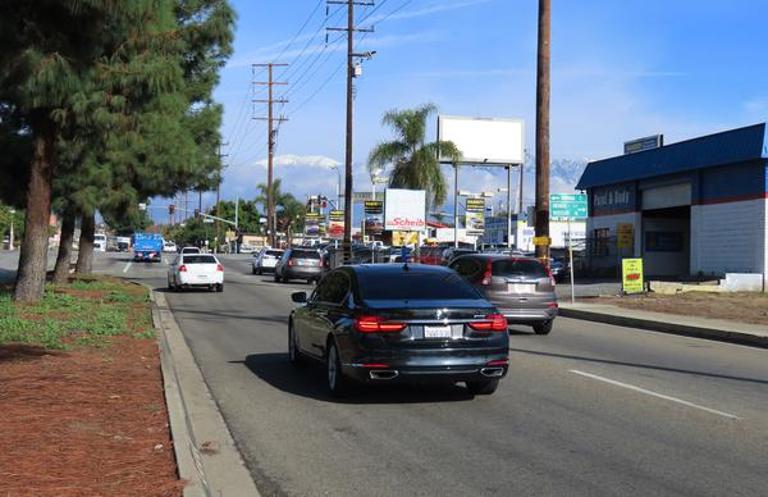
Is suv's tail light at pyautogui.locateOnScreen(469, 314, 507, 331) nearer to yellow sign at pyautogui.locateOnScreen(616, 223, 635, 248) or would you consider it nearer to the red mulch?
the red mulch

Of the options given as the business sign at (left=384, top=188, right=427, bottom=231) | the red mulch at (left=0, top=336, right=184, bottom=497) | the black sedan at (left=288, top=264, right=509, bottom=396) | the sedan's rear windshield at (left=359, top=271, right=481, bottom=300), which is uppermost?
the business sign at (left=384, top=188, right=427, bottom=231)

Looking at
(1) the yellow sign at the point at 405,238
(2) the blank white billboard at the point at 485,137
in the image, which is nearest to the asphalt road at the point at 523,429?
(1) the yellow sign at the point at 405,238

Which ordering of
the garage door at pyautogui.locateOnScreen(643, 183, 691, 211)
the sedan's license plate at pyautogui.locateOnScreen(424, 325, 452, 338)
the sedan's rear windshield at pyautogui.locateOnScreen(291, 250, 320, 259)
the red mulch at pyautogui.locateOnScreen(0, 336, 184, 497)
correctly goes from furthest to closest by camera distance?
the sedan's rear windshield at pyautogui.locateOnScreen(291, 250, 320, 259) → the garage door at pyautogui.locateOnScreen(643, 183, 691, 211) → the sedan's license plate at pyautogui.locateOnScreen(424, 325, 452, 338) → the red mulch at pyautogui.locateOnScreen(0, 336, 184, 497)

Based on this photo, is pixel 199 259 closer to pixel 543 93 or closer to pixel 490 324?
pixel 543 93

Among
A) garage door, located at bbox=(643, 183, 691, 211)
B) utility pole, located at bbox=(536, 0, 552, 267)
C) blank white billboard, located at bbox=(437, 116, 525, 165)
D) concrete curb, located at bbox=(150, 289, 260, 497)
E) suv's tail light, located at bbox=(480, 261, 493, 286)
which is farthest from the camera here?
blank white billboard, located at bbox=(437, 116, 525, 165)

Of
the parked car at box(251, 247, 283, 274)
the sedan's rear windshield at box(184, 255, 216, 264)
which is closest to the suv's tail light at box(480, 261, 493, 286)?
the sedan's rear windshield at box(184, 255, 216, 264)

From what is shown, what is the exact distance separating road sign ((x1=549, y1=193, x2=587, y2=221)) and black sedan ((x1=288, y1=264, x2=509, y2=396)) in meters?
17.0

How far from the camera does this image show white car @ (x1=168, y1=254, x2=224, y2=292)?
3019 cm

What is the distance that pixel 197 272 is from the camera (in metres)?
30.3

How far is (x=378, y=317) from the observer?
8938 mm

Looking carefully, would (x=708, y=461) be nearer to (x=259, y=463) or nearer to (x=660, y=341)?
(x=259, y=463)

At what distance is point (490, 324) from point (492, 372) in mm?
528

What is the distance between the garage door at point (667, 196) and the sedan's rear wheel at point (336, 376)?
30598 mm

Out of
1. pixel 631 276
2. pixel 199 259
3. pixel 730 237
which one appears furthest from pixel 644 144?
pixel 199 259
